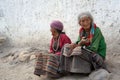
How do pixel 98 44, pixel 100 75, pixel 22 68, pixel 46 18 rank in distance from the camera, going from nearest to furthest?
pixel 100 75, pixel 98 44, pixel 22 68, pixel 46 18

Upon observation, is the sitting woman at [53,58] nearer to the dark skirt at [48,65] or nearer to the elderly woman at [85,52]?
the dark skirt at [48,65]

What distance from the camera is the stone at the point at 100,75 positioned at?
4.18 m

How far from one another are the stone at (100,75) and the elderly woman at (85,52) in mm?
92

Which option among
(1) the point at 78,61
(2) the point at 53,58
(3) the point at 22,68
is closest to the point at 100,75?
(1) the point at 78,61

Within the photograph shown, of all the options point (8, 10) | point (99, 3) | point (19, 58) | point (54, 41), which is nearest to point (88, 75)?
point (54, 41)

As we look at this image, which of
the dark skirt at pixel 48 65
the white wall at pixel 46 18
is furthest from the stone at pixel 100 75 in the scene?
the white wall at pixel 46 18

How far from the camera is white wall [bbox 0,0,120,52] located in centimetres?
523

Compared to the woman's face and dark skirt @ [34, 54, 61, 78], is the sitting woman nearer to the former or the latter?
dark skirt @ [34, 54, 61, 78]

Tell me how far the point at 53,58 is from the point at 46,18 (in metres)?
1.98

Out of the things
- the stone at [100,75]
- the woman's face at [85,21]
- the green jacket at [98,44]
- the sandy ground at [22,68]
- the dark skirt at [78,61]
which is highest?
the woman's face at [85,21]

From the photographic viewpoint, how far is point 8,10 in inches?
278

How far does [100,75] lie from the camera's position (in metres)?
4.20

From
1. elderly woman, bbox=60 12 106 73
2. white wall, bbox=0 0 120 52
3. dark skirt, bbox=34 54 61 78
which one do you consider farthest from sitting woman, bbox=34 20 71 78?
white wall, bbox=0 0 120 52

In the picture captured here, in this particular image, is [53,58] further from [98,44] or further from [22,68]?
[22,68]
